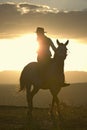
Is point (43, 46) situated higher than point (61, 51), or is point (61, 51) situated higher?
point (43, 46)

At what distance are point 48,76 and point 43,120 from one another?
2046mm

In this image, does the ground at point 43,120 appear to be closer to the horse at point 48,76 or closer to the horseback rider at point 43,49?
the horse at point 48,76

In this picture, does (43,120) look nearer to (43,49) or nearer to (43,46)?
(43,49)

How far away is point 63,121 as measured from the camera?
2123 centimetres

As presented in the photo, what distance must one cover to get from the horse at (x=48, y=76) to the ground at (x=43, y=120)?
0.62 meters

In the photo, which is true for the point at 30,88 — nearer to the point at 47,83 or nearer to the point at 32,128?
the point at 47,83

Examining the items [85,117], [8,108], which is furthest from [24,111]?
[85,117]

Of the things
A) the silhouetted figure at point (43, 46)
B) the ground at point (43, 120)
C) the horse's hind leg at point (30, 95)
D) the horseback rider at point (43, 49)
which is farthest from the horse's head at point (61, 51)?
the ground at point (43, 120)

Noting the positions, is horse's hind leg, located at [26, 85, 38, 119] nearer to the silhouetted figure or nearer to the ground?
the ground

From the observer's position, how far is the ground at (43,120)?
19.7m

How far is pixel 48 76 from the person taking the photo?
2245 cm

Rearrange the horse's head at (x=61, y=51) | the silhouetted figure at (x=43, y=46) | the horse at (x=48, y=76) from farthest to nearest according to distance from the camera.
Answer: the silhouetted figure at (x=43, y=46), the horse at (x=48, y=76), the horse's head at (x=61, y=51)

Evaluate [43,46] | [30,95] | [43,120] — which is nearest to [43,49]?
[43,46]

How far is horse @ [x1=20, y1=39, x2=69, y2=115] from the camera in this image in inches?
871
